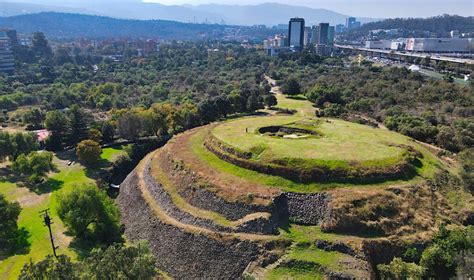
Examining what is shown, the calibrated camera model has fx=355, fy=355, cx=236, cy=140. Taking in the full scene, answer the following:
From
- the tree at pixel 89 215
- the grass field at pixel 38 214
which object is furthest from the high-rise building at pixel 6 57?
the tree at pixel 89 215

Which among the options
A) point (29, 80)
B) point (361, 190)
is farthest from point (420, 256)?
point (29, 80)

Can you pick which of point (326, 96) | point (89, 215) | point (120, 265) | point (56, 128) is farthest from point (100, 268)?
point (326, 96)

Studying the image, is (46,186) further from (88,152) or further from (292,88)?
(292,88)

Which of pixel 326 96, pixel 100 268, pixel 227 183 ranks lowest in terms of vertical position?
pixel 100 268

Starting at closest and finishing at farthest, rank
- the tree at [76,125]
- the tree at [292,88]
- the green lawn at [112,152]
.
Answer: the green lawn at [112,152]
the tree at [76,125]
the tree at [292,88]

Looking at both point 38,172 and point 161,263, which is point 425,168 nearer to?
point 161,263

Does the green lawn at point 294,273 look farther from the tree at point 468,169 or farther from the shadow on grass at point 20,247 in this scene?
the shadow on grass at point 20,247

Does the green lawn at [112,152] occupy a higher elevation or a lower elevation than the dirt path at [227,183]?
lower
